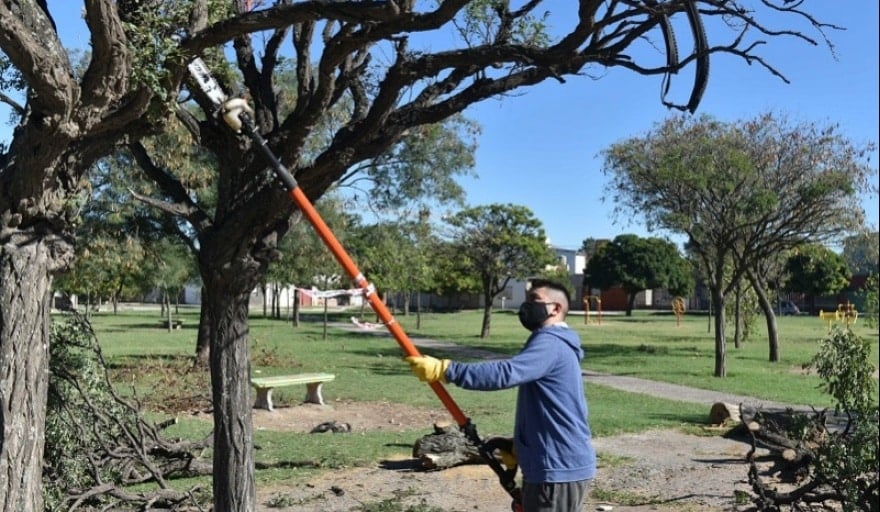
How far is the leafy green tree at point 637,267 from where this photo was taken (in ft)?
229

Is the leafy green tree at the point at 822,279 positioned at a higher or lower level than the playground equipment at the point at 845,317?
higher

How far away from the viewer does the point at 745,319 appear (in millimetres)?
34938

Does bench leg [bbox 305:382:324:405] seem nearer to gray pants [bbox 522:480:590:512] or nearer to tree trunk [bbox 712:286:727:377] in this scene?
tree trunk [bbox 712:286:727:377]

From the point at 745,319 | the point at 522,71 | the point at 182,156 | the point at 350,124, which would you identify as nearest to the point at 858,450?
the point at 522,71

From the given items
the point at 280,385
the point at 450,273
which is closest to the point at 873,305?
the point at 280,385

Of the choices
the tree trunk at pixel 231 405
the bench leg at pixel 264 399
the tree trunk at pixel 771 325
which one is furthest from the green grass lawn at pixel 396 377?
the tree trunk at pixel 231 405

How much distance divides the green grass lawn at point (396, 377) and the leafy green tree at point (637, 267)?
31.3 metres

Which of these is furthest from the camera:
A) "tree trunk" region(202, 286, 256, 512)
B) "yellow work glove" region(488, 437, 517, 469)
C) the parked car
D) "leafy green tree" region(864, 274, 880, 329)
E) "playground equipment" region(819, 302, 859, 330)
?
the parked car

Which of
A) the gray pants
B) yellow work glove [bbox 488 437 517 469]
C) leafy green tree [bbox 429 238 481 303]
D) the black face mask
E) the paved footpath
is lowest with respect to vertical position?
the paved footpath

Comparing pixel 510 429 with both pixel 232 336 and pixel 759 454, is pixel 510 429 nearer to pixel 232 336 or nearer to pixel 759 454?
pixel 759 454

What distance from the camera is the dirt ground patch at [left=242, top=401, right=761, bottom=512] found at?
300 inches

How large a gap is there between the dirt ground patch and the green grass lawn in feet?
2.28

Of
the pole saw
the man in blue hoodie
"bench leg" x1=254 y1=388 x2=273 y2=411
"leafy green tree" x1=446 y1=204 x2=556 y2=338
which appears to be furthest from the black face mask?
"leafy green tree" x1=446 y1=204 x2=556 y2=338

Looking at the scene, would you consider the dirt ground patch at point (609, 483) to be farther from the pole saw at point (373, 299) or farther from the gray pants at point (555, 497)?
the gray pants at point (555, 497)
